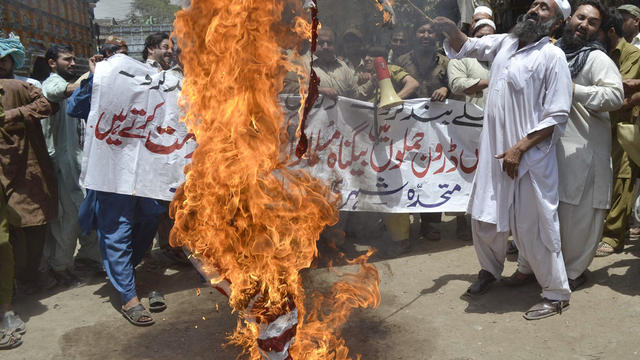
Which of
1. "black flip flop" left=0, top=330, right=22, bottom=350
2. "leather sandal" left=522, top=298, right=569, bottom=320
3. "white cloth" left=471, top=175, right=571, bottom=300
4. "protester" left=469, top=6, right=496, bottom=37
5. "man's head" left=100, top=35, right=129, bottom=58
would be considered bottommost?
"black flip flop" left=0, top=330, right=22, bottom=350

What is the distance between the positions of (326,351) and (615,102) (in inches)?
115

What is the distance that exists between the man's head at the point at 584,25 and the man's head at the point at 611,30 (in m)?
0.59

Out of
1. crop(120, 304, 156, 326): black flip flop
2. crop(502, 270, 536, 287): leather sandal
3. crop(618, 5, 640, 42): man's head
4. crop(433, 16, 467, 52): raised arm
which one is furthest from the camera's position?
crop(618, 5, 640, 42): man's head

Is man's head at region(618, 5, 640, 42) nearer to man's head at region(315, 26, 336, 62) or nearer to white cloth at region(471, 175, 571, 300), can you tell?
white cloth at region(471, 175, 571, 300)

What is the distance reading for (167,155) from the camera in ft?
16.3

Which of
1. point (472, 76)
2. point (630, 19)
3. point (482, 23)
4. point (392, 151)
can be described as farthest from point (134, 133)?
point (630, 19)

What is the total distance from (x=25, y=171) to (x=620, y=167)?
5762 mm

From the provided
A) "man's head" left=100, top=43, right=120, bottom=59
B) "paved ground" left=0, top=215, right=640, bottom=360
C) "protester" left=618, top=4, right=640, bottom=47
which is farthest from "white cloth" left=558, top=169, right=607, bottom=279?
"man's head" left=100, top=43, right=120, bottom=59

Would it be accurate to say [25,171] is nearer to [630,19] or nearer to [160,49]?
[160,49]

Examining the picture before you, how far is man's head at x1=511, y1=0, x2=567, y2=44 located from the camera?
4094mm

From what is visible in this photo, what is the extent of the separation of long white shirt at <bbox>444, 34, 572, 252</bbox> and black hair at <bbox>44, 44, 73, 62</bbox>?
4242 mm

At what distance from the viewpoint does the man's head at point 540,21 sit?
409cm

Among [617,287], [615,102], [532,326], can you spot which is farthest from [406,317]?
[615,102]

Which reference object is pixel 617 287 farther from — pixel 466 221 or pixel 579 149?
pixel 466 221
